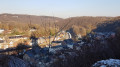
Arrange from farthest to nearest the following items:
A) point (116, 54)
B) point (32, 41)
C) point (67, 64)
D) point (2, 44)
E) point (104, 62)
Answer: point (32, 41)
point (2, 44)
point (116, 54)
point (67, 64)
point (104, 62)

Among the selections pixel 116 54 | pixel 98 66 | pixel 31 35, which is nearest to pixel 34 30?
pixel 31 35

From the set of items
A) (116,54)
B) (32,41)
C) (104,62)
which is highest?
(104,62)

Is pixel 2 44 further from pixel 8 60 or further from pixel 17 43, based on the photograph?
pixel 8 60

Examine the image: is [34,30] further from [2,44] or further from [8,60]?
[8,60]

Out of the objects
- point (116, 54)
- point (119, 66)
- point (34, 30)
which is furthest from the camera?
point (34, 30)

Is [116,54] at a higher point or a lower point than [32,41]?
higher

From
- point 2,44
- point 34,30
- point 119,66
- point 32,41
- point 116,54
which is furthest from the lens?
point 34,30

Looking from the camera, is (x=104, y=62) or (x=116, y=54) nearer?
(x=104, y=62)

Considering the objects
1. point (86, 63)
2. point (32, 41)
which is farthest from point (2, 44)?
point (86, 63)

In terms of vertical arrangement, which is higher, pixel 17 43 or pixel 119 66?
pixel 119 66
